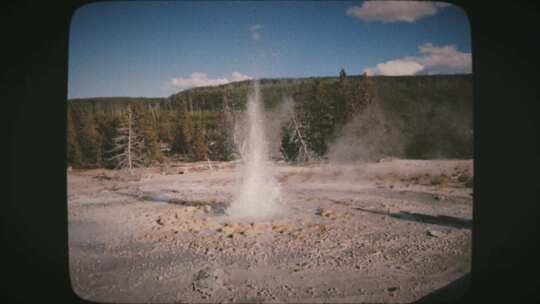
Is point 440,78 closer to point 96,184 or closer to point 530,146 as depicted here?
point 96,184

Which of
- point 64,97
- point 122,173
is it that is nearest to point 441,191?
point 64,97

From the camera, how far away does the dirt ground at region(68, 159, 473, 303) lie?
4.45m

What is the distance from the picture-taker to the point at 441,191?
1099 centimetres

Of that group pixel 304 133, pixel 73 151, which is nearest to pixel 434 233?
pixel 304 133

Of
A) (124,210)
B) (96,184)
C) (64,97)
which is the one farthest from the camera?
(96,184)

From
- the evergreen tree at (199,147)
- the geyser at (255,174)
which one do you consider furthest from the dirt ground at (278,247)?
the evergreen tree at (199,147)

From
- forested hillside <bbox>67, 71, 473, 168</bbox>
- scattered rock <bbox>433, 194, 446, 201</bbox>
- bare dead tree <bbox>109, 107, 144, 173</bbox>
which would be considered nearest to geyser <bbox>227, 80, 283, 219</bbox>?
scattered rock <bbox>433, 194, 446, 201</bbox>

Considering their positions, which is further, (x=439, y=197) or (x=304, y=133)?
(x=304, y=133)

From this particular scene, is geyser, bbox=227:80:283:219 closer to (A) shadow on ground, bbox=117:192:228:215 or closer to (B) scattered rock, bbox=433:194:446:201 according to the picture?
(A) shadow on ground, bbox=117:192:228:215

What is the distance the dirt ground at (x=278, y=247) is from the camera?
445 cm

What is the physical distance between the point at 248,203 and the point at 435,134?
26438mm

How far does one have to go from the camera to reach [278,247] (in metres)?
6.00

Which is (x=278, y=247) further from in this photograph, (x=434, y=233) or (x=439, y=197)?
(x=439, y=197)

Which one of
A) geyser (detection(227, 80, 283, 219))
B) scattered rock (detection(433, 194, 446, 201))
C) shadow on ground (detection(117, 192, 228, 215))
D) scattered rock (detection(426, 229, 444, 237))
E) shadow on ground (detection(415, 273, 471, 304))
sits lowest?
shadow on ground (detection(415, 273, 471, 304))
